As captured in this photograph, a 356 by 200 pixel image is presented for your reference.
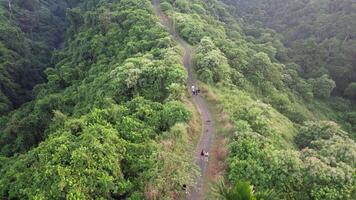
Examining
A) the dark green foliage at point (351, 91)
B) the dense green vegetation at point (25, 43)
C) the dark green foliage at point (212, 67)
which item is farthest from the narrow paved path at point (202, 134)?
the dark green foliage at point (351, 91)

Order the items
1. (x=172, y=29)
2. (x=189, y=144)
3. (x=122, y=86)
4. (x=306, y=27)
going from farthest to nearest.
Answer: (x=306, y=27)
(x=172, y=29)
(x=122, y=86)
(x=189, y=144)

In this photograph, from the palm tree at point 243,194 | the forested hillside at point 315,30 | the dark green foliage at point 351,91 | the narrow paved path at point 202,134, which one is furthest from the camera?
the forested hillside at point 315,30

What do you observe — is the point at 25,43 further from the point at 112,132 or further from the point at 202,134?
the point at 202,134

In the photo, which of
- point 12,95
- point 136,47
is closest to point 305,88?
point 136,47

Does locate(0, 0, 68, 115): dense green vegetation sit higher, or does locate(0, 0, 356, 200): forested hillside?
locate(0, 0, 356, 200): forested hillside

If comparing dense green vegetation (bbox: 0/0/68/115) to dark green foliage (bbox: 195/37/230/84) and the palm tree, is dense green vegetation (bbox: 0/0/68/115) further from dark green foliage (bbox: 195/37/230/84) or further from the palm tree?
the palm tree

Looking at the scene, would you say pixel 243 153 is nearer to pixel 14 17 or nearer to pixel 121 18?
pixel 121 18

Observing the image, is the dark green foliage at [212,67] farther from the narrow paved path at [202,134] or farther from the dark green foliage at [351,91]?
the dark green foliage at [351,91]

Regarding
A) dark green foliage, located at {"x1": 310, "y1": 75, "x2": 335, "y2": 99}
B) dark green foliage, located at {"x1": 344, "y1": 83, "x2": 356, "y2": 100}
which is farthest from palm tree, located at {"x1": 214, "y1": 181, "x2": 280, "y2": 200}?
dark green foliage, located at {"x1": 344, "y1": 83, "x2": 356, "y2": 100}
